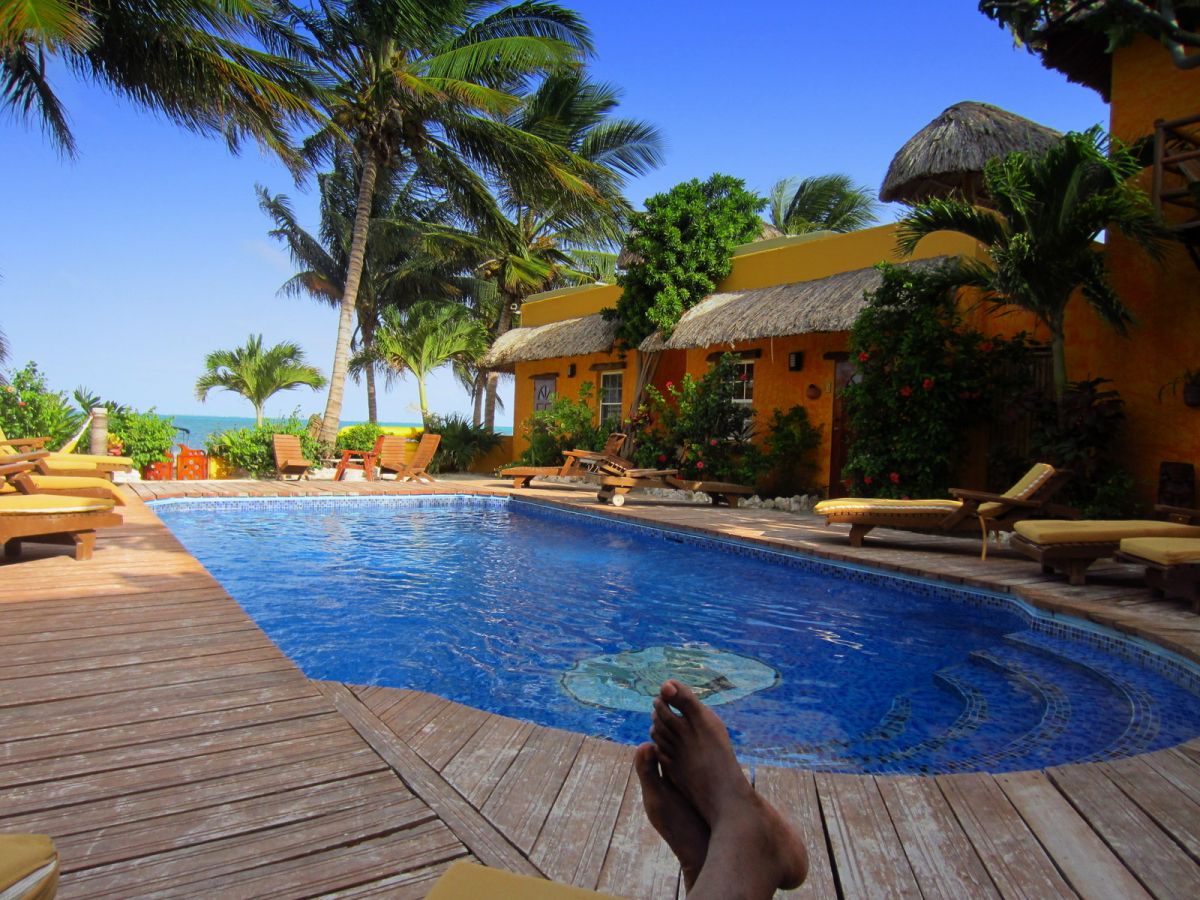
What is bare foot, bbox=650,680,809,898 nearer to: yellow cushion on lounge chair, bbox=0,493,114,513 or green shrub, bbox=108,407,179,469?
yellow cushion on lounge chair, bbox=0,493,114,513

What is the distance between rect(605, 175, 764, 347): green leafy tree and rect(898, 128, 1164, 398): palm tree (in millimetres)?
5137

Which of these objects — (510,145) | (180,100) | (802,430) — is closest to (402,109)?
(510,145)

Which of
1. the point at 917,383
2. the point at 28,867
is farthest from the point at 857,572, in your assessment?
the point at 28,867

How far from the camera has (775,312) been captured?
10.1 metres

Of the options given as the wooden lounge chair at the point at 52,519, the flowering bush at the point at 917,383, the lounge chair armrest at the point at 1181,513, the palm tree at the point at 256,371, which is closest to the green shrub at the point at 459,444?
the palm tree at the point at 256,371

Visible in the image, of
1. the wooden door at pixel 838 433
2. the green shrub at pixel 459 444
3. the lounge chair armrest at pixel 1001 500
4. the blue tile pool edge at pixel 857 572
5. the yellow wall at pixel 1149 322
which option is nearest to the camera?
the blue tile pool edge at pixel 857 572

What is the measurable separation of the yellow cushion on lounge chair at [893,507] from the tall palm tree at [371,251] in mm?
14614

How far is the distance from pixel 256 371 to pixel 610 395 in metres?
9.58

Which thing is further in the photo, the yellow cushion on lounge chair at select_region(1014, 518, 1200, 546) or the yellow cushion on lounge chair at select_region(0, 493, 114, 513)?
the yellow cushion on lounge chair at select_region(1014, 518, 1200, 546)

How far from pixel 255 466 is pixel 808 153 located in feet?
47.2

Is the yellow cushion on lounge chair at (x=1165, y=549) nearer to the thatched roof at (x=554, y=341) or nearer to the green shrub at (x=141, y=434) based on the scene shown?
the thatched roof at (x=554, y=341)

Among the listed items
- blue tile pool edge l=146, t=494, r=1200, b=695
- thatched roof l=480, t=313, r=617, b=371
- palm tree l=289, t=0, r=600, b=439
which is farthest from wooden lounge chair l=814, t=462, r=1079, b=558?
palm tree l=289, t=0, r=600, b=439

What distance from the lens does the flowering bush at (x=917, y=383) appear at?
311 inches

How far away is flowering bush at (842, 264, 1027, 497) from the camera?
7.90m
